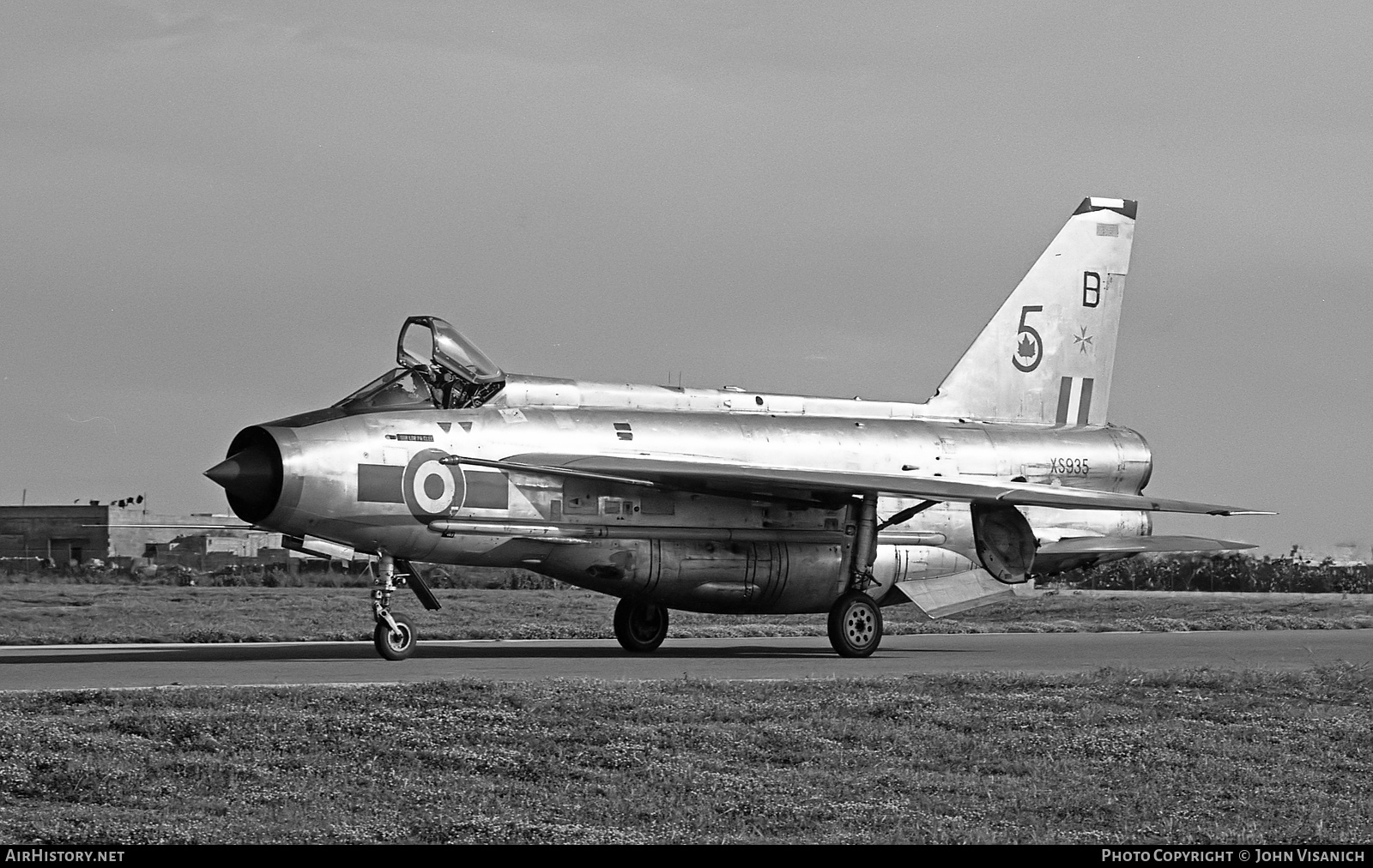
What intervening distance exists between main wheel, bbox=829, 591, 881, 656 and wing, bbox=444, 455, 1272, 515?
1297 millimetres

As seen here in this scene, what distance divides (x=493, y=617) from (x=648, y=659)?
11085mm

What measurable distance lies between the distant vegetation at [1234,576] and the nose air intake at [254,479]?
111ft

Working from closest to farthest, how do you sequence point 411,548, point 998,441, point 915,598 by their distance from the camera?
1. point 411,548
2. point 915,598
3. point 998,441

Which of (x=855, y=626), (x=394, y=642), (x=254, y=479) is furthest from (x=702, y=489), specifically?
(x=254, y=479)

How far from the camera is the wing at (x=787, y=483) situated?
17047 mm

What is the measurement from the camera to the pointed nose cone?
1558 centimetres

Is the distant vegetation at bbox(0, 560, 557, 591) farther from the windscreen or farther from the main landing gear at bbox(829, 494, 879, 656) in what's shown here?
the windscreen

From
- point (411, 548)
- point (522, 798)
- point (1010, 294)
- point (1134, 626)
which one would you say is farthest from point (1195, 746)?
point (1134, 626)

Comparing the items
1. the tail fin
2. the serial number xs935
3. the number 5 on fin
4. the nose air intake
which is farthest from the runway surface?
the number 5 on fin

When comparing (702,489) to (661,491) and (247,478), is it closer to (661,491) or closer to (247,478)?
(661,491)

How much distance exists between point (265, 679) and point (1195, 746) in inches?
295

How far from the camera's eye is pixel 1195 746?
10781 millimetres

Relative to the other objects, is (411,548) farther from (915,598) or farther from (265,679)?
(915,598)

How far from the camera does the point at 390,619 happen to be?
16047mm
